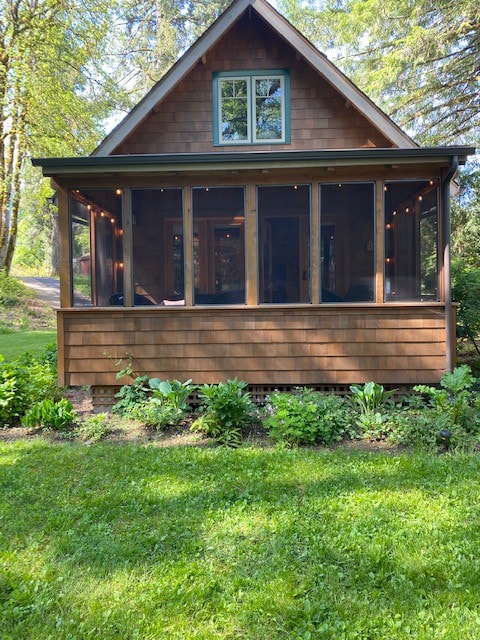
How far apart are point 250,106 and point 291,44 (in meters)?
1.06

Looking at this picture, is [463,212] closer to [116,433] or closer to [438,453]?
[438,453]

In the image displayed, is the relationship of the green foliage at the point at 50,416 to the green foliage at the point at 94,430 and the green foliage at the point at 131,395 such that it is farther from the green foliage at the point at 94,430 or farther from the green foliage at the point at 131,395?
the green foliage at the point at 131,395

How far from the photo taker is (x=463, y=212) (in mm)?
13211

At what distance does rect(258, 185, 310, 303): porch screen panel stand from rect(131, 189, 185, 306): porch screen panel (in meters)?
1.12

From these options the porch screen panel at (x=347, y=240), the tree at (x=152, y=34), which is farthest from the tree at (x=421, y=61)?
the porch screen panel at (x=347, y=240)

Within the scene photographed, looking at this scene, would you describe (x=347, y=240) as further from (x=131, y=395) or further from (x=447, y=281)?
(x=131, y=395)

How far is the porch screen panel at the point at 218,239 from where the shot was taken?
6.17 metres

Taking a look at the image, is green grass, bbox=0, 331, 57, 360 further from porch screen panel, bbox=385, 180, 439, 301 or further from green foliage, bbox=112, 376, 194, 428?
porch screen panel, bbox=385, 180, 439, 301

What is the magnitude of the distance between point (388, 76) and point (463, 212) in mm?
4565

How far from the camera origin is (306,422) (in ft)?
16.0

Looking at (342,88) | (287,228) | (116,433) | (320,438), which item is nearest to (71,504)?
(116,433)

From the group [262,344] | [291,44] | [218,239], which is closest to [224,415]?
[262,344]

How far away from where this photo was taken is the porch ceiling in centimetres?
565

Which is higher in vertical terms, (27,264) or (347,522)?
(27,264)
